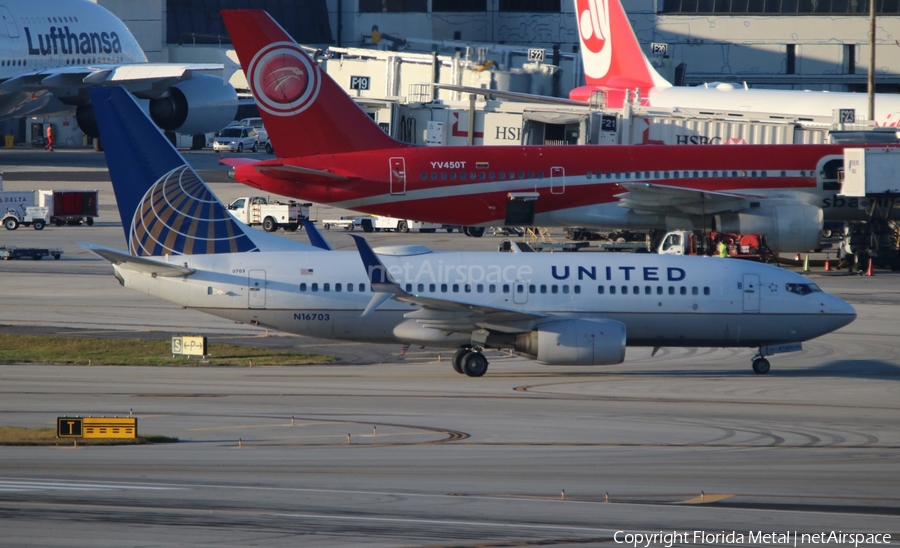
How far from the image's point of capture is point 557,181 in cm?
4491

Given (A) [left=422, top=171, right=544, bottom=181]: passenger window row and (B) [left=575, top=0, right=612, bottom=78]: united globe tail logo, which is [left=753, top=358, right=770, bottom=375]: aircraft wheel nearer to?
(A) [left=422, top=171, right=544, bottom=181]: passenger window row

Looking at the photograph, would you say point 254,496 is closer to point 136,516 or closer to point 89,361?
point 136,516

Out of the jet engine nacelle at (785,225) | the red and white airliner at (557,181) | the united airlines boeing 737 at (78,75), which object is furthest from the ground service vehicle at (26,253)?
the jet engine nacelle at (785,225)

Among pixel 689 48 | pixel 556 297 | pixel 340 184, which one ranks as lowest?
pixel 556 297

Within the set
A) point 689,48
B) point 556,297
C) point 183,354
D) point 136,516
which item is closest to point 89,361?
point 183,354

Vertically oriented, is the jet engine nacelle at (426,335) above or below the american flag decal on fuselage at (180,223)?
below

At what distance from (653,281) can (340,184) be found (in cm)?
1688

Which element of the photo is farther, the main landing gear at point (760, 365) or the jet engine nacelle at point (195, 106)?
the jet engine nacelle at point (195, 106)

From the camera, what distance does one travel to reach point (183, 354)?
1198 inches

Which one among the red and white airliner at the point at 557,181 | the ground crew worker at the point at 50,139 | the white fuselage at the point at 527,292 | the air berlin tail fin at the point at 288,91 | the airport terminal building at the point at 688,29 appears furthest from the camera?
the airport terminal building at the point at 688,29

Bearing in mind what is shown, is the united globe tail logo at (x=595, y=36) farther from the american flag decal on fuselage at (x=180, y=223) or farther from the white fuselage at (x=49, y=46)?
the american flag decal on fuselage at (x=180, y=223)

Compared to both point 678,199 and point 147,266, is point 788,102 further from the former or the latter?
point 147,266

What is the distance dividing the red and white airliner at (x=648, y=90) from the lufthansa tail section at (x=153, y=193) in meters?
39.4

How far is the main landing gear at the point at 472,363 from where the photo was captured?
28.3 metres
